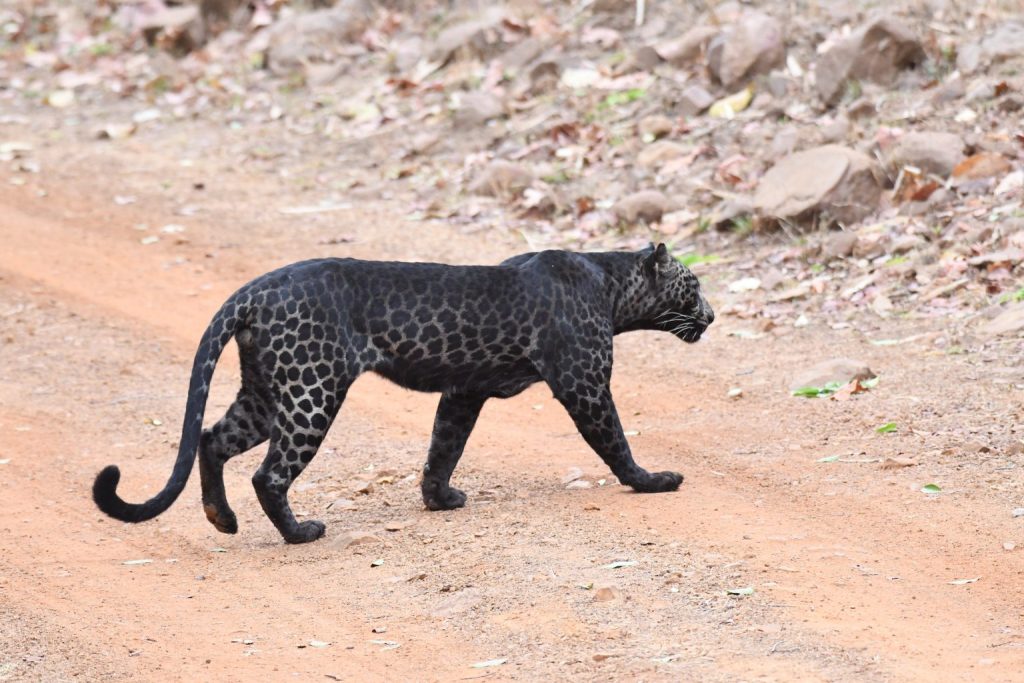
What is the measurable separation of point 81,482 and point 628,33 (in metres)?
10.3

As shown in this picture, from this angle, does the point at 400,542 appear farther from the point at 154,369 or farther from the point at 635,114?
the point at 635,114

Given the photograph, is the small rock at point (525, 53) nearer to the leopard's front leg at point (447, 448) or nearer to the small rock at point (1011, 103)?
the small rock at point (1011, 103)

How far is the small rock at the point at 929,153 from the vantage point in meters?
12.0

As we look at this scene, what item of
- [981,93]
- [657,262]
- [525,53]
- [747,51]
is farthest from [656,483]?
[525,53]

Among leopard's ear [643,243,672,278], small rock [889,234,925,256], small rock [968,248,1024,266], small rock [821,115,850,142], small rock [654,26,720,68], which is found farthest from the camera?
small rock [654,26,720,68]

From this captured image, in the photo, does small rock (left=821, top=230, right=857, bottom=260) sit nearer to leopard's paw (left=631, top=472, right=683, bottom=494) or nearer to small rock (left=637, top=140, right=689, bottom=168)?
small rock (left=637, top=140, right=689, bottom=168)

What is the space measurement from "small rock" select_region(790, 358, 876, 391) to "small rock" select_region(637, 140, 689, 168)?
15.9 feet

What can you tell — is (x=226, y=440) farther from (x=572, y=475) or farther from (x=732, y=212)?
(x=732, y=212)

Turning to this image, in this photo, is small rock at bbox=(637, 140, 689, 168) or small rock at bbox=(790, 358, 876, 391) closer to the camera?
small rock at bbox=(790, 358, 876, 391)

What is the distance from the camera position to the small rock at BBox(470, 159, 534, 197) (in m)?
13.9

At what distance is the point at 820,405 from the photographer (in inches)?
348

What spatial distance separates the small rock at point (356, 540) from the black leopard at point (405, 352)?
140mm

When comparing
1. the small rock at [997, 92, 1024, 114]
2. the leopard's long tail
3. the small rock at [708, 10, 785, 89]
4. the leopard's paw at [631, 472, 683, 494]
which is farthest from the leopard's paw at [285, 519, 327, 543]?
the small rock at [708, 10, 785, 89]

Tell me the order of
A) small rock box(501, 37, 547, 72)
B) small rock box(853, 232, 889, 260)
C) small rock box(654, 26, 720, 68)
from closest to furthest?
small rock box(853, 232, 889, 260), small rock box(654, 26, 720, 68), small rock box(501, 37, 547, 72)
